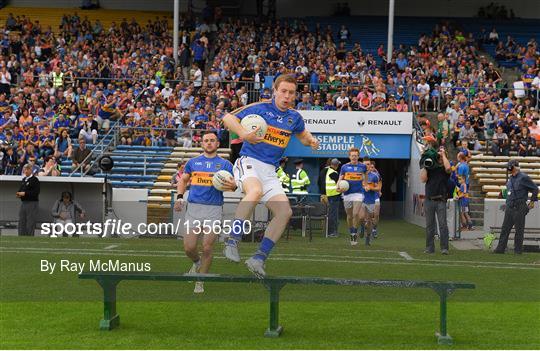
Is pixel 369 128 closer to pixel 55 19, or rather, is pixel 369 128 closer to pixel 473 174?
pixel 473 174

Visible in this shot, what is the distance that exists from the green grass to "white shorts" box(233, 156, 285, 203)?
127 cm

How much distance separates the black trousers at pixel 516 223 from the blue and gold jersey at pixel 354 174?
266cm

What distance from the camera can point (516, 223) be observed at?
58.9 ft

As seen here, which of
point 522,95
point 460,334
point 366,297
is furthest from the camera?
point 522,95

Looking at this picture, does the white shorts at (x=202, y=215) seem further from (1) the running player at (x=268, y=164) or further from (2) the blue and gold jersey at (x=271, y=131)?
(2) the blue and gold jersey at (x=271, y=131)

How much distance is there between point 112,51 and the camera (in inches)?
1298

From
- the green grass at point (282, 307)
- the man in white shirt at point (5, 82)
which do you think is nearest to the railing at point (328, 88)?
the man in white shirt at point (5, 82)

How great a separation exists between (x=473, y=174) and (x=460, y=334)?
17.2m

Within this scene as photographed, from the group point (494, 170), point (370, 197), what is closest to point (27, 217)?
point (370, 197)

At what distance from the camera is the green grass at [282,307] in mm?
9156

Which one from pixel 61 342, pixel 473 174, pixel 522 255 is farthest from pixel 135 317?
pixel 473 174

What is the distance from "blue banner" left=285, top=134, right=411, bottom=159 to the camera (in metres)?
27.1

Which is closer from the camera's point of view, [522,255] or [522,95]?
[522,255]

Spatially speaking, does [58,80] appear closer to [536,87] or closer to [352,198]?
[536,87]
